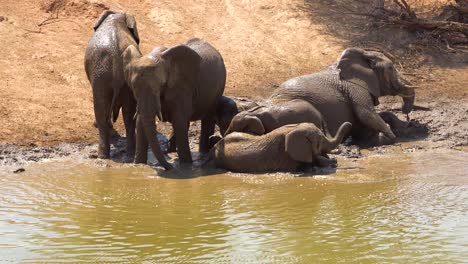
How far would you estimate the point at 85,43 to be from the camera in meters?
16.1

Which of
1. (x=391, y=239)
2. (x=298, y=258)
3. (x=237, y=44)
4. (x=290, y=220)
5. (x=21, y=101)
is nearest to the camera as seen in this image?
(x=298, y=258)

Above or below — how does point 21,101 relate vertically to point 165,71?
below

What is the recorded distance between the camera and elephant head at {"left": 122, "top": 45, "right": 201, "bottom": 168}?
35.9 ft

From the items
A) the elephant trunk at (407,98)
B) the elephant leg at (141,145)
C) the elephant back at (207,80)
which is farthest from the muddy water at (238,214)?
the elephant trunk at (407,98)

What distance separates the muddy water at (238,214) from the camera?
7.57 m

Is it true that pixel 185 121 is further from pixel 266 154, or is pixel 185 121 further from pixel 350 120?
pixel 350 120

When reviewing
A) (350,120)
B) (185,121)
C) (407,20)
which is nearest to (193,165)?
(185,121)

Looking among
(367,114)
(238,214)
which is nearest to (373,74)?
(367,114)

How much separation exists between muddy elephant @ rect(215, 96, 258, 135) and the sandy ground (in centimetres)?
133

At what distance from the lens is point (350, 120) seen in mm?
13109

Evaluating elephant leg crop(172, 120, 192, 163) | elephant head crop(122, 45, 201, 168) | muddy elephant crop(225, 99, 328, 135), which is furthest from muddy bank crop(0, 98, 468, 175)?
elephant head crop(122, 45, 201, 168)

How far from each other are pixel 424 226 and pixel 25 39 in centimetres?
954

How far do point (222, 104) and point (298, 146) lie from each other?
76.2 inches

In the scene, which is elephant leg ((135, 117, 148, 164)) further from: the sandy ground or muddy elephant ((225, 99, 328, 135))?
the sandy ground
